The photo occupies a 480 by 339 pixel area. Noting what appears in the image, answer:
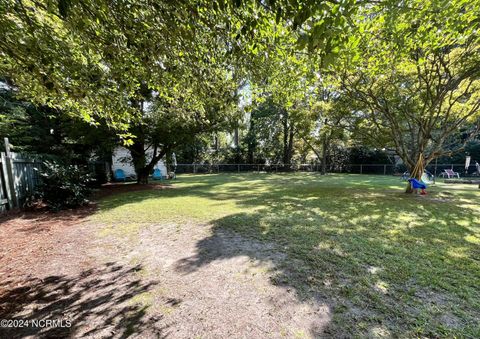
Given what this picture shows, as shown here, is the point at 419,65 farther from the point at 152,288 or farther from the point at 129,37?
the point at 152,288

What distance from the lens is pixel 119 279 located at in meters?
2.61

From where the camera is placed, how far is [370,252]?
10.6 feet

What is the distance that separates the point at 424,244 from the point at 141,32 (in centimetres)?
505

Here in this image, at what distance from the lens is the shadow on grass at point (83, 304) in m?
1.84

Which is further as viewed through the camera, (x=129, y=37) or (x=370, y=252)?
(x=370, y=252)

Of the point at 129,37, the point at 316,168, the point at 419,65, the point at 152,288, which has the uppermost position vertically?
the point at 419,65

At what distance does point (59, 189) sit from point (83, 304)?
5.53 metres

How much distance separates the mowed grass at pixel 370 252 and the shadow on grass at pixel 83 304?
1.55m

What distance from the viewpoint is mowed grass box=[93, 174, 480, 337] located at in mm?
1918

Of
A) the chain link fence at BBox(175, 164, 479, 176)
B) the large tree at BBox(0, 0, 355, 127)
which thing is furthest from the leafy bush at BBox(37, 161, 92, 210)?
the chain link fence at BBox(175, 164, 479, 176)

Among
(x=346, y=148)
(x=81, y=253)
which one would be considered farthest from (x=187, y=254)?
(x=346, y=148)

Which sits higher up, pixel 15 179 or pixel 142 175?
pixel 15 179

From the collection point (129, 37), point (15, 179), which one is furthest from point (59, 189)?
point (129, 37)

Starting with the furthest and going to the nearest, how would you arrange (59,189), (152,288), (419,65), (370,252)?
(419,65)
(59,189)
(370,252)
(152,288)
